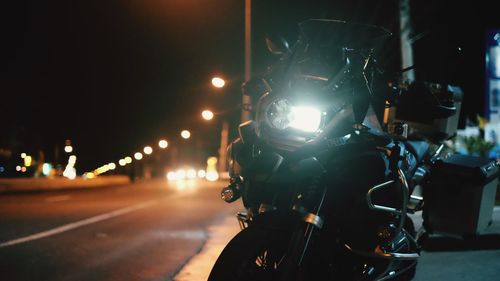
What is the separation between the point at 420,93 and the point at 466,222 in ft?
3.65

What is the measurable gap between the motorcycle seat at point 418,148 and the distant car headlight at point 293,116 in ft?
3.58

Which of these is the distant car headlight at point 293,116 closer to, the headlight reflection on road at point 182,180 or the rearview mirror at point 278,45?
the rearview mirror at point 278,45

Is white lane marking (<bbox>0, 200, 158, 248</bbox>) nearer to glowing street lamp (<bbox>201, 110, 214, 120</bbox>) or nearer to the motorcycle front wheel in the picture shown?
glowing street lamp (<bbox>201, 110, 214, 120</bbox>)

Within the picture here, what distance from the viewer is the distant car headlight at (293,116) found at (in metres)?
3.74

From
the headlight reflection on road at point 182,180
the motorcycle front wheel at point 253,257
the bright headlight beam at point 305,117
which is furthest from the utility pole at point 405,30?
the headlight reflection on road at point 182,180

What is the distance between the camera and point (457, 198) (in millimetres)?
4734

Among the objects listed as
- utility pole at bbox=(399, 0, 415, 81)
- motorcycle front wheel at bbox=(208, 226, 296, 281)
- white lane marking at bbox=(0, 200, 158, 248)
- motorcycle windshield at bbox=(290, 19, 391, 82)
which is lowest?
white lane marking at bbox=(0, 200, 158, 248)

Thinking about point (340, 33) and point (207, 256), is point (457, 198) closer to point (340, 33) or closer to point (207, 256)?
point (340, 33)

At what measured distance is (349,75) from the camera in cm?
394

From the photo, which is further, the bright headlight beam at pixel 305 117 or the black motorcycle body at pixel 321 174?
the bright headlight beam at pixel 305 117

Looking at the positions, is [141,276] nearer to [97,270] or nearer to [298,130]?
[97,270]

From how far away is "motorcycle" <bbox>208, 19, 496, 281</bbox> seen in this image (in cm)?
345

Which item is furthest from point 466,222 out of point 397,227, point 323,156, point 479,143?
point 479,143

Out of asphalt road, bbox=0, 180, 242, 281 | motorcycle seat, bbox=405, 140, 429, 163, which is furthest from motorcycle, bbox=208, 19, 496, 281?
asphalt road, bbox=0, 180, 242, 281
